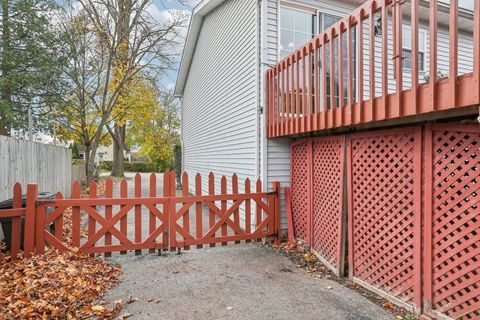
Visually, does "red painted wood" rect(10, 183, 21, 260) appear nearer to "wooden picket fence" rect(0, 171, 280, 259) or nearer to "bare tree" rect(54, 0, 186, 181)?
"wooden picket fence" rect(0, 171, 280, 259)

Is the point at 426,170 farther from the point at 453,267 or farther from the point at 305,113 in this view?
the point at 305,113

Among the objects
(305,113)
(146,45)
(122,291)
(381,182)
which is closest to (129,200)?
(122,291)

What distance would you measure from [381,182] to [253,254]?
2.61m

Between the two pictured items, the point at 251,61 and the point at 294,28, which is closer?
the point at 251,61

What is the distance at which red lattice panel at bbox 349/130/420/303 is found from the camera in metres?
3.52

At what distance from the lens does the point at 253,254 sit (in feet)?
17.7

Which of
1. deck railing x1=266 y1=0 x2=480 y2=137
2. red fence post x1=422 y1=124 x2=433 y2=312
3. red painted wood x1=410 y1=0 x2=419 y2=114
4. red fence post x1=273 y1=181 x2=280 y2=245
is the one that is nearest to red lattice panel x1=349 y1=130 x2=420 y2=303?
red fence post x1=422 y1=124 x2=433 y2=312

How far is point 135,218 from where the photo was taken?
5031mm

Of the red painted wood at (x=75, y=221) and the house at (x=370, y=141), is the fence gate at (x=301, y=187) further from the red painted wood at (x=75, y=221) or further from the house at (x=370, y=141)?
the red painted wood at (x=75, y=221)

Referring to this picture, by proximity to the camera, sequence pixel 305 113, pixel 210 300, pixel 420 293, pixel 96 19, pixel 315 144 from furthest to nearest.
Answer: pixel 96 19 → pixel 315 144 → pixel 305 113 → pixel 210 300 → pixel 420 293

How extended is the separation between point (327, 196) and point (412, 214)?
1581 millimetres

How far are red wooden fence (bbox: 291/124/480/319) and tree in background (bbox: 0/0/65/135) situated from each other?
8.68 meters

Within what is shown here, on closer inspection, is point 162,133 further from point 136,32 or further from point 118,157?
point 136,32

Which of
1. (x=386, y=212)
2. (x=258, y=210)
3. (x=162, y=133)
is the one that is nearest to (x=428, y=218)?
(x=386, y=212)
